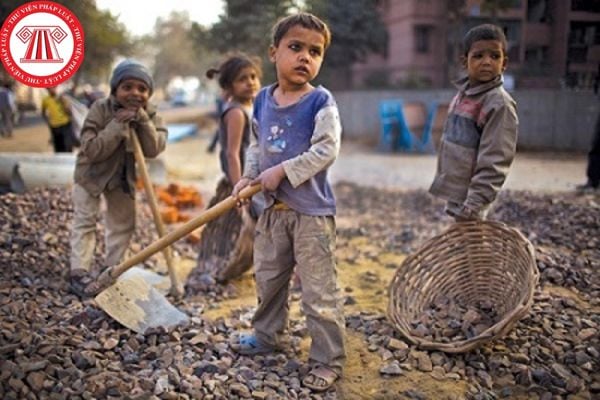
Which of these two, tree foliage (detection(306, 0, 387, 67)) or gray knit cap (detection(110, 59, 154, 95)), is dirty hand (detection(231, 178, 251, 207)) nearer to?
gray knit cap (detection(110, 59, 154, 95))

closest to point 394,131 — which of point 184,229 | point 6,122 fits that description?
point 6,122

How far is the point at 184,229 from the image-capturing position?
2709mm

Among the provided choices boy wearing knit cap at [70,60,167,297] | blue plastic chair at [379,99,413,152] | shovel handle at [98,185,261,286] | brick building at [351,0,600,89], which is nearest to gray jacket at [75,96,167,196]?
boy wearing knit cap at [70,60,167,297]

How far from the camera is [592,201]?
19.1 feet

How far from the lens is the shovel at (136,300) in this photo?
9.67 feet

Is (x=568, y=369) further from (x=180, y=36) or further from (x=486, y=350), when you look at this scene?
(x=180, y=36)

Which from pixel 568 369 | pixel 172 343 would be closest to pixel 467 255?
pixel 568 369

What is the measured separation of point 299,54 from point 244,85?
1.48 meters

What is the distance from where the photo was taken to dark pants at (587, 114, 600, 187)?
6.59 metres

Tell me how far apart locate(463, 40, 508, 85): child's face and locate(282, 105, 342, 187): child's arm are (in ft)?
3.63

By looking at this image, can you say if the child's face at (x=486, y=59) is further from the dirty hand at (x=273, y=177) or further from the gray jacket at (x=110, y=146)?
the gray jacket at (x=110, y=146)

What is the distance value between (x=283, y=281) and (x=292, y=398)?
0.58 meters

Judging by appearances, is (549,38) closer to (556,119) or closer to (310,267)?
(310,267)

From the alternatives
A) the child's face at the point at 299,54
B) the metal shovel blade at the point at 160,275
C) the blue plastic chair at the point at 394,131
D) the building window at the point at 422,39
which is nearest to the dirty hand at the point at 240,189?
the child's face at the point at 299,54
